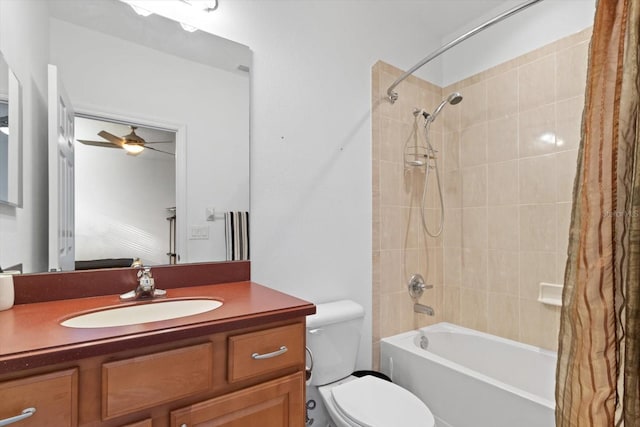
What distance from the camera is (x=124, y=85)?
4.34ft

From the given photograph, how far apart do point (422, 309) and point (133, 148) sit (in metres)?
1.87

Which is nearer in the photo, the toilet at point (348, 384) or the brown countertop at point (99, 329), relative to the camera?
the brown countertop at point (99, 329)

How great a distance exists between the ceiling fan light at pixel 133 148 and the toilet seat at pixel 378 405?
134 cm

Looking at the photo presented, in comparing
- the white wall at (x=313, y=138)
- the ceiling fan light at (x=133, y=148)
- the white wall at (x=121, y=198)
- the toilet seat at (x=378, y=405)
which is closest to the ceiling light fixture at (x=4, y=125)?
the white wall at (x=121, y=198)

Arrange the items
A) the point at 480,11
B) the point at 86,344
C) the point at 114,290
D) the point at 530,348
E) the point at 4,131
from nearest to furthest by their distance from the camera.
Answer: the point at 86,344
the point at 4,131
the point at 114,290
the point at 530,348
the point at 480,11

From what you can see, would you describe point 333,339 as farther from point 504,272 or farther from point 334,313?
point 504,272

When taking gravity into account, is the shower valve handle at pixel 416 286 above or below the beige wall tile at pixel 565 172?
below

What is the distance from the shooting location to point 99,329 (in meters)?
0.82

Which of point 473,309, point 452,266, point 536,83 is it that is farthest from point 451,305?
point 536,83

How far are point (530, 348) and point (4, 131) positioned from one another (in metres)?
2.58

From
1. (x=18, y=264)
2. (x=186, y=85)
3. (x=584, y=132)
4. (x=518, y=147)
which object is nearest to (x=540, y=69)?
(x=518, y=147)

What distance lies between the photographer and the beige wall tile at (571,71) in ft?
5.91

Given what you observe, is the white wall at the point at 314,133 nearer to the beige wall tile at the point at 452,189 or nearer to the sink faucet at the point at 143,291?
the sink faucet at the point at 143,291

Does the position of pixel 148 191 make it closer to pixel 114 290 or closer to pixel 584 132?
pixel 114 290
